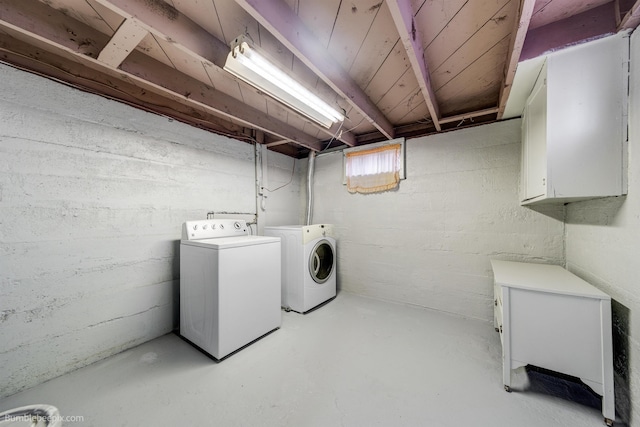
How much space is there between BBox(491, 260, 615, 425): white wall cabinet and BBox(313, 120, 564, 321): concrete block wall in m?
0.77

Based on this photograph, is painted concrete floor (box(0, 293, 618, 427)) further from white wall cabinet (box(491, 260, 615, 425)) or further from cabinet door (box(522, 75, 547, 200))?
cabinet door (box(522, 75, 547, 200))

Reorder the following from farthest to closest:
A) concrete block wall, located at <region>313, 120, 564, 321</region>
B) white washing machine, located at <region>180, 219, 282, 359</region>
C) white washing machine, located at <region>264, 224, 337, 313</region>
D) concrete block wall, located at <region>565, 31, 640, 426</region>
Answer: white washing machine, located at <region>264, 224, 337, 313</region>, concrete block wall, located at <region>313, 120, 564, 321</region>, white washing machine, located at <region>180, 219, 282, 359</region>, concrete block wall, located at <region>565, 31, 640, 426</region>

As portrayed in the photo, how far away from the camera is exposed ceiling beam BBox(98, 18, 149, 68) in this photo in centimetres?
118

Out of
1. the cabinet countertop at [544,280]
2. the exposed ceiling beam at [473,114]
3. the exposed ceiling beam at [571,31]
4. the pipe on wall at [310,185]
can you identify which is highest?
the exposed ceiling beam at [571,31]

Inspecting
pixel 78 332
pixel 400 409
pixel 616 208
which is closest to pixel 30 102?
pixel 78 332

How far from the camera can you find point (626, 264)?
121 cm

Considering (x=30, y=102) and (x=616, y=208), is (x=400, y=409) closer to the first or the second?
(x=616, y=208)

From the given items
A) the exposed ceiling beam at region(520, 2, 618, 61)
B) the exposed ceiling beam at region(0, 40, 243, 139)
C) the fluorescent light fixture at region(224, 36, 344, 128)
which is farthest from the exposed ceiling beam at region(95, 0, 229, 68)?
the exposed ceiling beam at region(520, 2, 618, 61)

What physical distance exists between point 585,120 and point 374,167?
188cm

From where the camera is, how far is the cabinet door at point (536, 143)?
1.47 m

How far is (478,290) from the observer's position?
2.42m

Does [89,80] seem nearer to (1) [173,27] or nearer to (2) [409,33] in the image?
(1) [173,27]

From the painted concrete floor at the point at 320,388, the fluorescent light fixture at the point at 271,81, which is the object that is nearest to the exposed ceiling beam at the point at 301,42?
the fluorescent light fixture at the point at 271,81

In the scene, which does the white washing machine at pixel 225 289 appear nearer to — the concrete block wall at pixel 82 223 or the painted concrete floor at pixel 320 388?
→ the painted concrete floor at pixel 320 388
